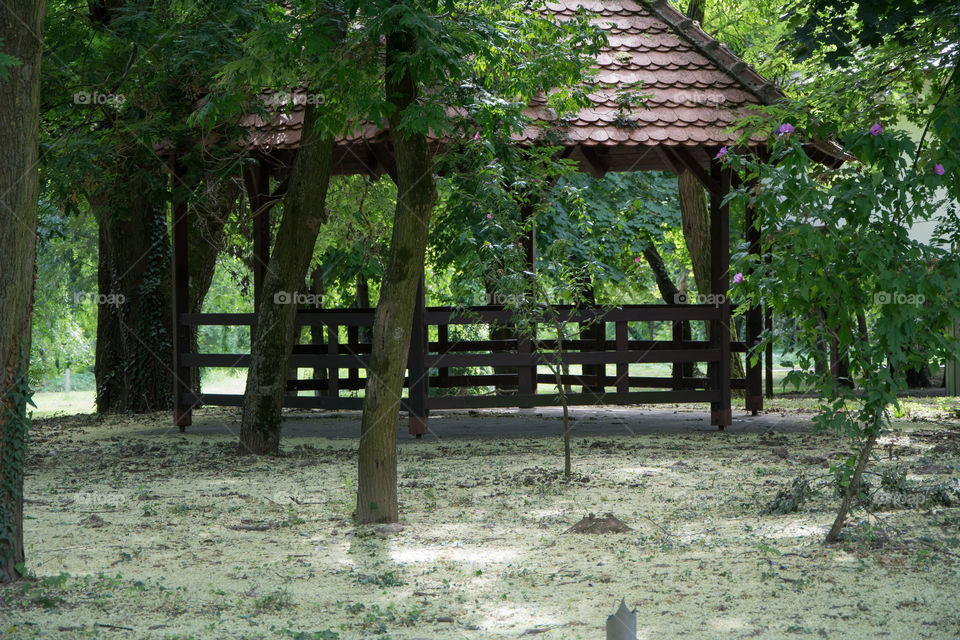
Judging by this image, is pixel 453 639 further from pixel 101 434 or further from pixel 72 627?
pixel 101 434

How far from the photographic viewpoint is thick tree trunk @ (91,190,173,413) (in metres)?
14.9

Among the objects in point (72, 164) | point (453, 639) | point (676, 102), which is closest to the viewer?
point (453, 639)

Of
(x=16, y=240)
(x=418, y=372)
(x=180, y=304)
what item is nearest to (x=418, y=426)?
(x=418, y=372)

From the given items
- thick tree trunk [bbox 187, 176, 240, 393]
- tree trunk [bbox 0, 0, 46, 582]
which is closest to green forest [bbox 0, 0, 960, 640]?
tree trunk [bbox 0, 0, 46, 582]


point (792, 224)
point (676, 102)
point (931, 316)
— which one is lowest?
point (931, 316)

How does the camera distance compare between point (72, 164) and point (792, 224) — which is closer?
point (792, 224)

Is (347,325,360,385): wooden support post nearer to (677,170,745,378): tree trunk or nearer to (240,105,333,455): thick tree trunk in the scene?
(240,105,333,455): thick tree trunk

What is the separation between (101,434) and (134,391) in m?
2.34

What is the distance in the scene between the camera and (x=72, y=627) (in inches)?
183

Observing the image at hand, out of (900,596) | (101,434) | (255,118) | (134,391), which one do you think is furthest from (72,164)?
(900,596)

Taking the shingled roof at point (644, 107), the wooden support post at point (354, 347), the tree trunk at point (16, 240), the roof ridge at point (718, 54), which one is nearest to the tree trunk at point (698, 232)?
the shingled roof at point (644, 107)

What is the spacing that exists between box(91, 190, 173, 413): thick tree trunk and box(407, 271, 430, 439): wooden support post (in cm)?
496

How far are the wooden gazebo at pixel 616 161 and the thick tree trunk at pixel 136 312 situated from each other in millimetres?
1888

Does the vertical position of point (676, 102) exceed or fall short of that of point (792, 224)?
it exceeds it
